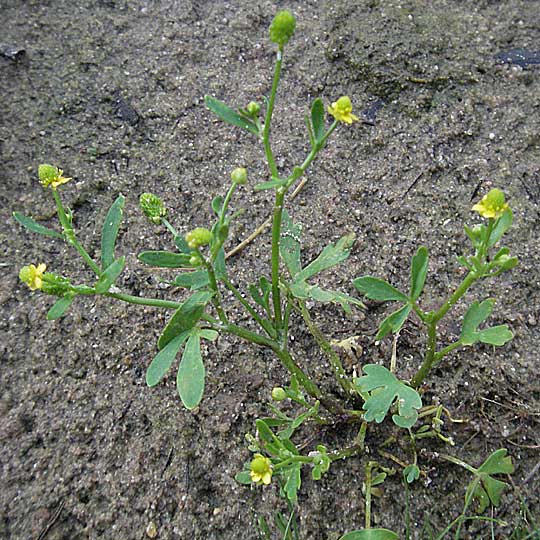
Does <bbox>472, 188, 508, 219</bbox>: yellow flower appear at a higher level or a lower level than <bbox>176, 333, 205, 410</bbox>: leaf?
higher

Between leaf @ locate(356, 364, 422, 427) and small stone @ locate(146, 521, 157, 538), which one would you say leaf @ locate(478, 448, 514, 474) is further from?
small stone @ locate(146, 521, 157, 538)

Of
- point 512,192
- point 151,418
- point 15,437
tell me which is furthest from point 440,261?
point 15,437

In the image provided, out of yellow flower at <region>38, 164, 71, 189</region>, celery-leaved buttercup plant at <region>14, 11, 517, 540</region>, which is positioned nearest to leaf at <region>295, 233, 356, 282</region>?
celery-leaved buttercup plant at <region>14, 11, 517, 540</region>

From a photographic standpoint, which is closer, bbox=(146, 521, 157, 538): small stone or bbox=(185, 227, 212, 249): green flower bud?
bbox=(185, 227, 212, 249): green flower bud

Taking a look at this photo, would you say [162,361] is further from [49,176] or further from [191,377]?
[49,176]

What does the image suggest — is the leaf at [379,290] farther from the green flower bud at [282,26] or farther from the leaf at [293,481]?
the green flower bud at [282,26]

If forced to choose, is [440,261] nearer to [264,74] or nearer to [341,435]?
[341,435]
